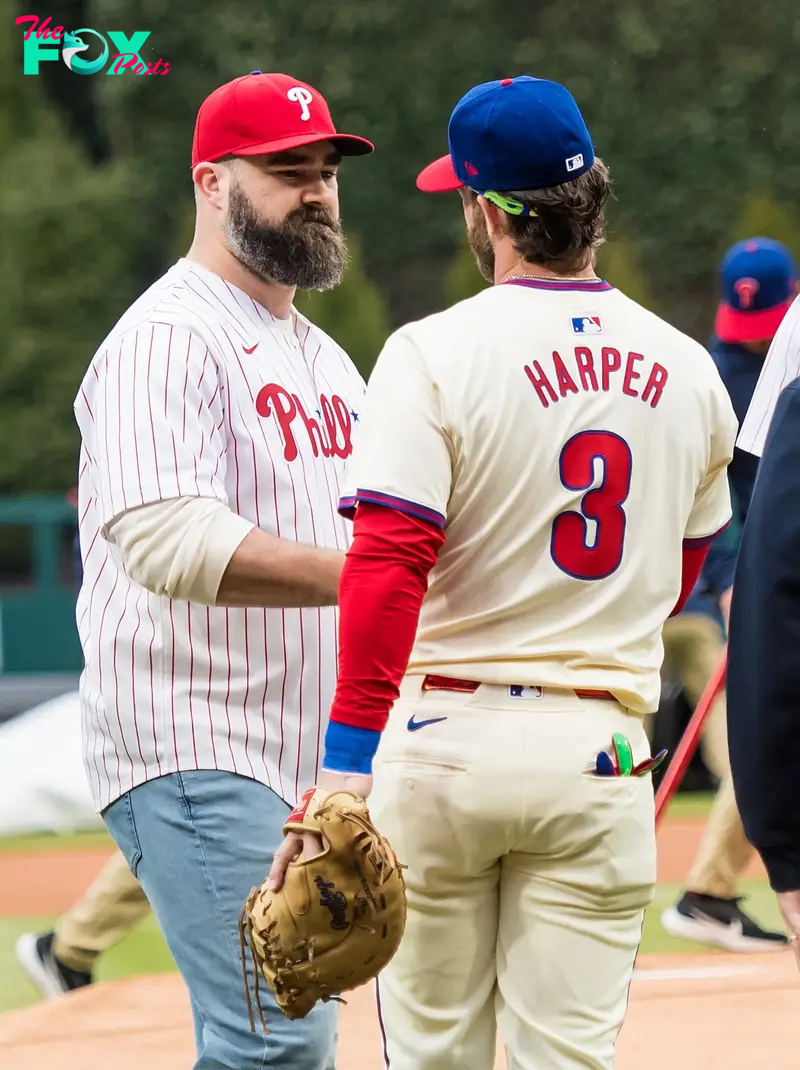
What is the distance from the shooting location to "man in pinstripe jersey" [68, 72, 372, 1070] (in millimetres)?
2430

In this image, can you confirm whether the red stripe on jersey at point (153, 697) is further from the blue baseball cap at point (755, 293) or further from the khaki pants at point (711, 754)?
the blue baseball cap at point (755, 293)

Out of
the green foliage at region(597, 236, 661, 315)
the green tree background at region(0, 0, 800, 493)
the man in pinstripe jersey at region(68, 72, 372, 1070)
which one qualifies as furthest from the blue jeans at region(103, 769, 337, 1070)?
the green tree background at region(0, 0, 800, 493)

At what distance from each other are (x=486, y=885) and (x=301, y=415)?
814mm

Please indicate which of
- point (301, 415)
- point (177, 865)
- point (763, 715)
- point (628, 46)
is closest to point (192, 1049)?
point (177, 865)

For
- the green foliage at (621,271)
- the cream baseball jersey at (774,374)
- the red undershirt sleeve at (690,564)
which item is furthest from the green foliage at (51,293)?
the red undershirt sleeve at (690,564)

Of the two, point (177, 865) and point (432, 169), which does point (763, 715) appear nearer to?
point (177, 865)

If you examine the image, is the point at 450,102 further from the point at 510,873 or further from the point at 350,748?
the point at 350,748

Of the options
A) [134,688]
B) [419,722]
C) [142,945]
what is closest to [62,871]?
[142,945]

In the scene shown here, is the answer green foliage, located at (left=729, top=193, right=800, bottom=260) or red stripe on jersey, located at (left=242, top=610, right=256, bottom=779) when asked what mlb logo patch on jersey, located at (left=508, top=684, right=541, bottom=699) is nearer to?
red stripe on jersey, located at (left=242, top=610, right=256, bottom=779)

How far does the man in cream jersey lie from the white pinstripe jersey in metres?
0.30

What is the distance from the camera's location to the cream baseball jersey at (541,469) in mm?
2201

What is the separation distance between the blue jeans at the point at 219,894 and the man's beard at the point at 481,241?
865mm

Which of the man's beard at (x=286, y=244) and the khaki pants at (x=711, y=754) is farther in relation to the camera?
the khaki pants at (x=711, y=754)

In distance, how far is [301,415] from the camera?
8.77 feet
